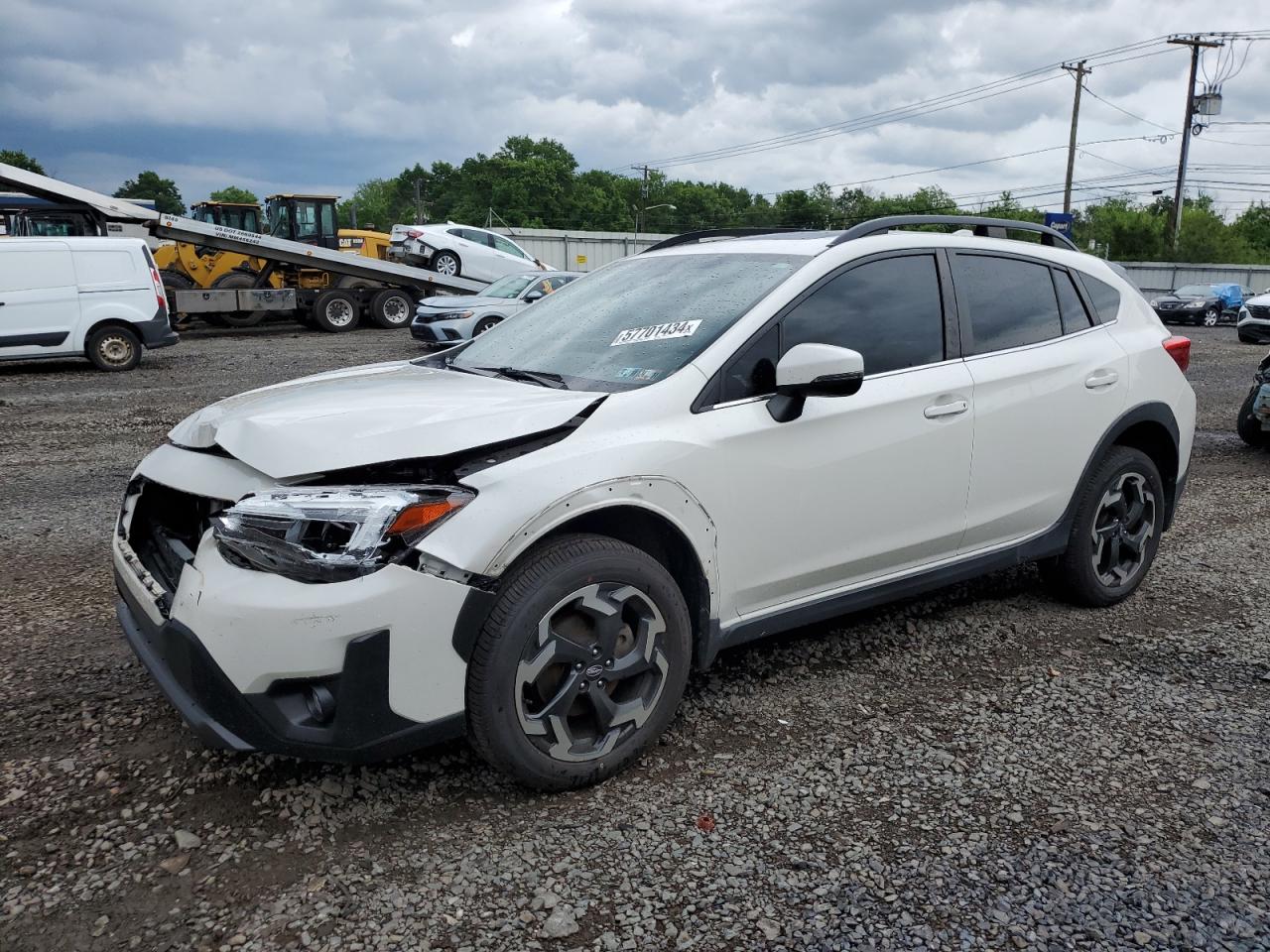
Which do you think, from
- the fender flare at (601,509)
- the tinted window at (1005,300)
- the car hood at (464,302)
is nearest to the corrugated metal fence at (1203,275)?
the car hood at (464,302)

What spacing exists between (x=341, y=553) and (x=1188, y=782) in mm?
2558

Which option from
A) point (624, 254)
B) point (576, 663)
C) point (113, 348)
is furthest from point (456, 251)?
point (576, 663)

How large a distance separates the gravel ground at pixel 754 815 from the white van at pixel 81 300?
1069cm

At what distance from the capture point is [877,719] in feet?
10.8

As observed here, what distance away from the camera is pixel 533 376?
130 inches

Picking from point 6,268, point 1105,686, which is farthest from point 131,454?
point 1105,686

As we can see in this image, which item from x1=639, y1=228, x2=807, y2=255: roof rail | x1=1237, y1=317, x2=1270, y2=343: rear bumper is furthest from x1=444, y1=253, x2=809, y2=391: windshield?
x1=1237, y1=317, x2=1270, y2=343: rear bumper

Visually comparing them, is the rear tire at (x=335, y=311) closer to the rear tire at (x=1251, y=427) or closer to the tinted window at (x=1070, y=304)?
the rear tire at (x=1251, y=427)

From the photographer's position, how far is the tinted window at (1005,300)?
3760 millimetres

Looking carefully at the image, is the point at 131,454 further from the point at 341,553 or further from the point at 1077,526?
the point at 1077,526

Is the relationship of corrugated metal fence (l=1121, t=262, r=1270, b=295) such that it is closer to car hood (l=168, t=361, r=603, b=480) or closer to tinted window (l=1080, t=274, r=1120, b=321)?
tinted window (l=1080, t=274, r=1120, b=321)

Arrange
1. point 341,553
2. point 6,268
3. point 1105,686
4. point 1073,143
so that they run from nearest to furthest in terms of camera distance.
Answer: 1. point 341,553
2. point 1105,686
3. point 6,268
4. point 1073,143

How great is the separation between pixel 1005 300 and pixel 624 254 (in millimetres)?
40582

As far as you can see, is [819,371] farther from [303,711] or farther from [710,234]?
[303,711]
